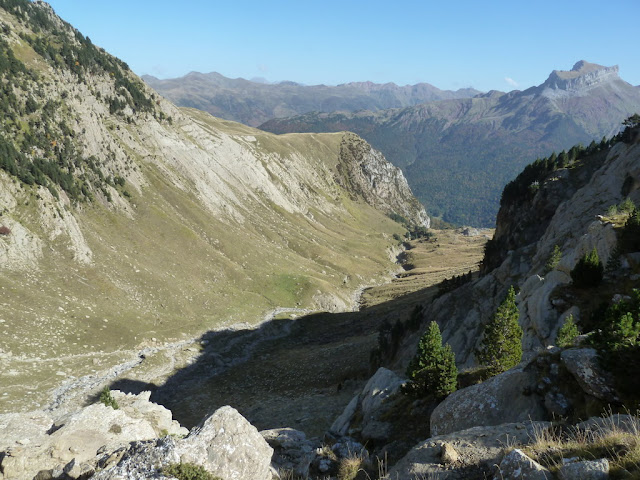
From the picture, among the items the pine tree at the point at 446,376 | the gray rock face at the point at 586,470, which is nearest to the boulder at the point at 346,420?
the pine tree at the point at 446,376

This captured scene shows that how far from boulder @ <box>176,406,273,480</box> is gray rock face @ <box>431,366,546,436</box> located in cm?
728

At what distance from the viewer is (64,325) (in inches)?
2100

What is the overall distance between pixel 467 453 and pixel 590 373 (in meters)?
5.57

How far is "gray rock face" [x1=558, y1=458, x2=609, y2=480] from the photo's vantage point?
7395mm

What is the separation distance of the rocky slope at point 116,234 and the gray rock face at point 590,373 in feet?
165

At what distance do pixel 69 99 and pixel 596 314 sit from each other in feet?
363

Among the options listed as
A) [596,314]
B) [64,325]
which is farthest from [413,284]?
[596,314]

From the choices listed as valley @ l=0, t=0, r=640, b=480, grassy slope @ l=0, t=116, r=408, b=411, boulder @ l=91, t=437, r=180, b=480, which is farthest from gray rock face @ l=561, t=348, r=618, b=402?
grassy slope @ l=0, t=116, r=408, b=411

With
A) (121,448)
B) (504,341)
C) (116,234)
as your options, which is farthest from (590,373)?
(116,234)

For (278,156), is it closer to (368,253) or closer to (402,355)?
(368,253)

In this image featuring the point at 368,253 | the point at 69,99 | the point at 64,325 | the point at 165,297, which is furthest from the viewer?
the point at 368,253

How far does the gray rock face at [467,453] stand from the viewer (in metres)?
10.5

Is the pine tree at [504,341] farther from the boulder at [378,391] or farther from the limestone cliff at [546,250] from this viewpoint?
the boulder at [378,391]

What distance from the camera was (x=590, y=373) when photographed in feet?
42.9
